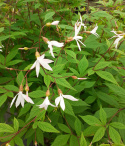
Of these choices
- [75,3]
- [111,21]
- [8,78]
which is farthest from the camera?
[75,3]

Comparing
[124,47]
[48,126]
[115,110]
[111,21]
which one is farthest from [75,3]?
[48,126]

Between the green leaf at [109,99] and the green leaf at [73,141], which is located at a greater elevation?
A: the green leaf at [109,99]

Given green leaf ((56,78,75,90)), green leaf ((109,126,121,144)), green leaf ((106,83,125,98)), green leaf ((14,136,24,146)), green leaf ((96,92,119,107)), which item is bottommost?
green leaf ((14,136,24,146))

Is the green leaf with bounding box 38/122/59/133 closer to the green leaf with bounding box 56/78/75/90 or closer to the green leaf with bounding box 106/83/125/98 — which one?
the green leaf with bounding box 56/78/75/90

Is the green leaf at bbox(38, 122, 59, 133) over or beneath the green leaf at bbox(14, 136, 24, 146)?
over

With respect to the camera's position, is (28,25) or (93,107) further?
(28,25)

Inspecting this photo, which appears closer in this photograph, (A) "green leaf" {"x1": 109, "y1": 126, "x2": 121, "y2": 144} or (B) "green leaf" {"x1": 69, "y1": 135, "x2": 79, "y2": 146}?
(A) "green leaf" {"x1": 109, "y1": 126, "x2": 121, "y2": 144}

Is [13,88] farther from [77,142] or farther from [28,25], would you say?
[28,25]

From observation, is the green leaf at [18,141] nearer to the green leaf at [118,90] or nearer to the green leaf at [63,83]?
the green leaf at [63,83]

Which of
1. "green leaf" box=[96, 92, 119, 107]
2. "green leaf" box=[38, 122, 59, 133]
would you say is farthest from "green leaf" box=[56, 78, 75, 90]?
"green leaf" box=[96, 92, 119, 107]

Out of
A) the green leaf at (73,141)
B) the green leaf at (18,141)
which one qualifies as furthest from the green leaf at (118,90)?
the green leaf at (18,141)

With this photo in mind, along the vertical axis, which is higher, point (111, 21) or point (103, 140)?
point (111, 21)
